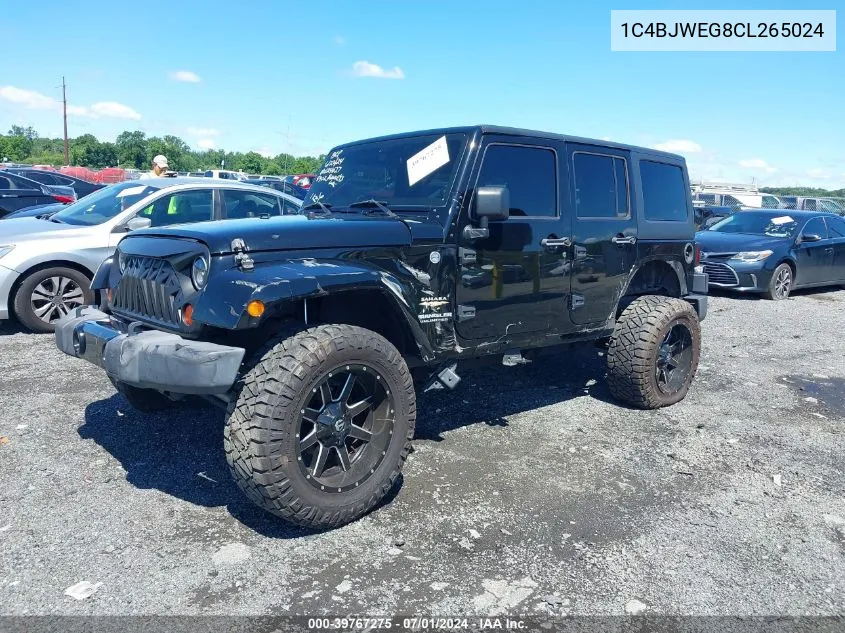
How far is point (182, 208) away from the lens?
284 inches

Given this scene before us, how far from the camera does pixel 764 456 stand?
4.47 m

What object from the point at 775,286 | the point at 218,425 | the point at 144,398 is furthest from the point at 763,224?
the point at 144,398

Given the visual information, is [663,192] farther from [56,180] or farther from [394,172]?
[56,180]

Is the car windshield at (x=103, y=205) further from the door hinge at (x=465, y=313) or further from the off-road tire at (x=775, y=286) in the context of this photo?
the off-road tire at (x=775, y=286)

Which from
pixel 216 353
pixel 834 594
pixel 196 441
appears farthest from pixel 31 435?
pixel 834 594

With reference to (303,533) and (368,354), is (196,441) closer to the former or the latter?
(303,533)

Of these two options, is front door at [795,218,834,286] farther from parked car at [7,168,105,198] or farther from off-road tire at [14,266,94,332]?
parked car at [7,168,105,198]

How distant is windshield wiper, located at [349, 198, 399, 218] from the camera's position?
13.1 ft

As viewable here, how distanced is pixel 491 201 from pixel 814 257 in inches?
419

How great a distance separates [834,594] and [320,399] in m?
2.46

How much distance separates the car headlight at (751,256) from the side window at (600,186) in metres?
7.34

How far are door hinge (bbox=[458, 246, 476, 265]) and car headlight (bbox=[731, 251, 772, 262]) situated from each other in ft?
29.6

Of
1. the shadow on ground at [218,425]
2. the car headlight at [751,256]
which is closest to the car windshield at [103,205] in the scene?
the shadow on ground at [218,425]

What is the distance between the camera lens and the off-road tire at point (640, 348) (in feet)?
16.4
